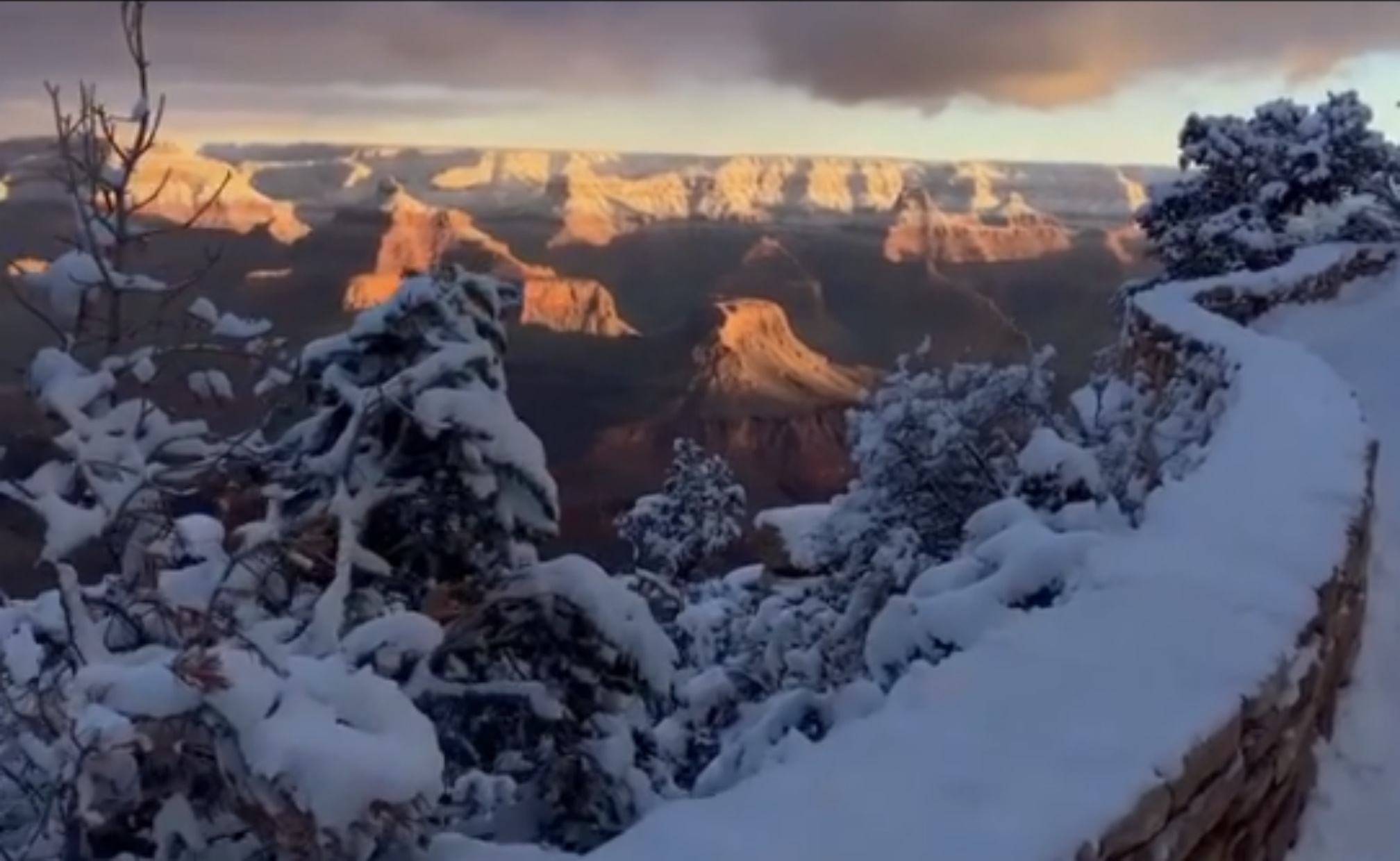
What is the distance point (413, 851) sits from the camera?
326 cm

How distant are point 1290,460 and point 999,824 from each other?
3.28 metres

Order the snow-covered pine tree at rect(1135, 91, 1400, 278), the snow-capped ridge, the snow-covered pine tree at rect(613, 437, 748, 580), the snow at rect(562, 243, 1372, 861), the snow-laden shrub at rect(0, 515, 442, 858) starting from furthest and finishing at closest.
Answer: the snow-capped ridge, the snow-covered pine tree at rect(613, 437, 748, 580), the snow-covered pine tree at rect(1135, 91, 1400, 278), the snow-laden shrub at rect(0, 515, 442, 858), the snow at rect(562, 243, 1372, 861)

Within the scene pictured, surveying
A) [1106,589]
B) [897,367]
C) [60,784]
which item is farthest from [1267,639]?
[897,367]

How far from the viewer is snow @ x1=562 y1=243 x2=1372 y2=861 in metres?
2.66

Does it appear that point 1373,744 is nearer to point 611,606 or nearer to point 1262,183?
point 611,606

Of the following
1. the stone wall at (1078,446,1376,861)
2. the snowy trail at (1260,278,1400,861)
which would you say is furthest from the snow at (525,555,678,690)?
the snowy trail at (1260,278,1400,861)

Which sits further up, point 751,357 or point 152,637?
point 152,637

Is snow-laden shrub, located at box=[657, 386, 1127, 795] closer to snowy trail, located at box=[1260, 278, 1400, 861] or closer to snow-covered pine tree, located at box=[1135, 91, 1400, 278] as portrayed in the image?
snowy trail, located at box=[1260, 278, 1400, 861]

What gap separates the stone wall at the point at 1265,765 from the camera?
2.91 meters

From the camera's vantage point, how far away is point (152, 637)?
3.60 metres

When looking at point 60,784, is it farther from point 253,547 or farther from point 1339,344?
point 1339,344

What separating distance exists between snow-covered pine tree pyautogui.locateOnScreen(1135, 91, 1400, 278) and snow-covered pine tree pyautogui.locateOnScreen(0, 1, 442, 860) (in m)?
16.4

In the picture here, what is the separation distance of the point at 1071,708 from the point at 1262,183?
61.5ft

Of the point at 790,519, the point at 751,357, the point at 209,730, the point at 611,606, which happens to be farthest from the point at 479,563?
the point at 751,357
